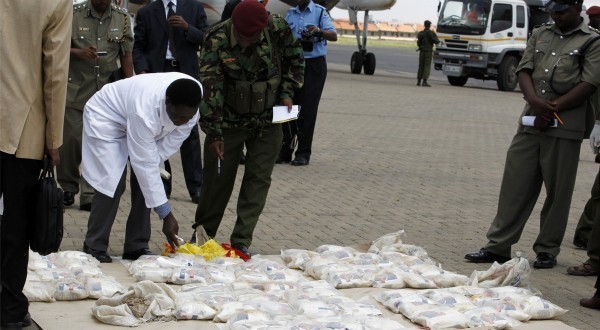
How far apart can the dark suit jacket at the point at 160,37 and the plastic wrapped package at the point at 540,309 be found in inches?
183

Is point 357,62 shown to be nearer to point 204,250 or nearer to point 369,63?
point 369,63

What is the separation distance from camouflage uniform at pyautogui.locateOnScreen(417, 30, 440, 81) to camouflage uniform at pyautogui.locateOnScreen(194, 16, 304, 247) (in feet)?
73.3

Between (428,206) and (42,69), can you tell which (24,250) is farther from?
(428,206)

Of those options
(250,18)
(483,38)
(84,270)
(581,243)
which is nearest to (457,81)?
(483,38)

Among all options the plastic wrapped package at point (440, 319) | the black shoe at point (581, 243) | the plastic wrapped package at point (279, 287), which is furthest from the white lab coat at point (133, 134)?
the black shoe at point (581, 243)

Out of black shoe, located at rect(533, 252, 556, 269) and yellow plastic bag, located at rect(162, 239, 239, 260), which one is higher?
yellow plastic bag, located at rect(162, 239, 239, 260)

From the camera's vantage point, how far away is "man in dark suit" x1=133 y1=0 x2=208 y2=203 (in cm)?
1026

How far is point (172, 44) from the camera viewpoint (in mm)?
10344

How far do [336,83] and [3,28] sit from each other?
2354 centimetres

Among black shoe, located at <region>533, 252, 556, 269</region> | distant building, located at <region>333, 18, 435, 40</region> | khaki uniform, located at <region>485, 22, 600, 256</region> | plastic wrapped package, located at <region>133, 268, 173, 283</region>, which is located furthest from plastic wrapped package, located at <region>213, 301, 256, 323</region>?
distant building, located at <region>333, 18, 435, 40</region>

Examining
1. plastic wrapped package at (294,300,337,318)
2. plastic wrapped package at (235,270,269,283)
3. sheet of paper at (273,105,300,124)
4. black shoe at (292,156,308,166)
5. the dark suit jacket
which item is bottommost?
black shoe at (292,156,308,166)

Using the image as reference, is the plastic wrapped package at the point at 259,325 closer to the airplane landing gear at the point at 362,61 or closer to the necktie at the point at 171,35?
the necktie at the point at 171,35

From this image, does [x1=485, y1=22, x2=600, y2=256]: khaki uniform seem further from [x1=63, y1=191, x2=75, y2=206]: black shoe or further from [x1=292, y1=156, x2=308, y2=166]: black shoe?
[x1=292, y1=156, x2=308, y2=166]: black shoe

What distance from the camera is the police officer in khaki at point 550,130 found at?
820 centimetres
